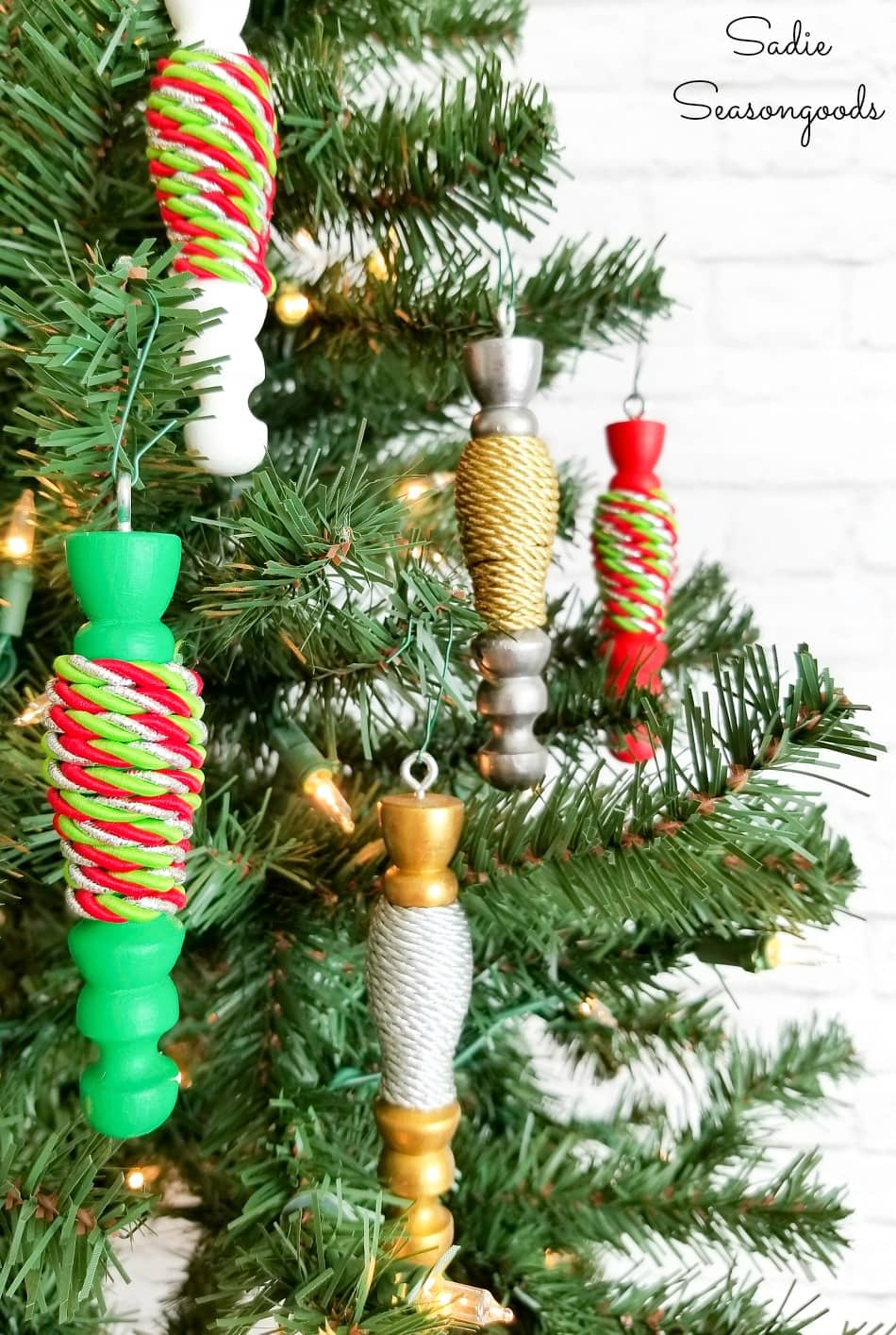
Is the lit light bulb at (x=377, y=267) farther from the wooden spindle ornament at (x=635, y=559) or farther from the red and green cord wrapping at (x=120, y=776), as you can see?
the red and green cord wrapping at (x=120, y=776)

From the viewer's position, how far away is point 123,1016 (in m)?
0.27

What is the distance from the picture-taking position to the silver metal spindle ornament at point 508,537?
1.18 ft

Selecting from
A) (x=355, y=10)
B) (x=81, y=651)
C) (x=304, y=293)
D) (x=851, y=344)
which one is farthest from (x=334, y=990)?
(x=851, y=344)

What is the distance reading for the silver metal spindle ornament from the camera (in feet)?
1.18

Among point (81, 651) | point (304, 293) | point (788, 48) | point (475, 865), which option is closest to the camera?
point (81, 651)

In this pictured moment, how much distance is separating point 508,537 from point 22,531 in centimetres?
18

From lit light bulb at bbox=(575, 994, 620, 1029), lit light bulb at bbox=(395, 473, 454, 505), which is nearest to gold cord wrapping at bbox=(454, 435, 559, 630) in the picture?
lit light bulb at bbox=(395, 473, 454, 505)

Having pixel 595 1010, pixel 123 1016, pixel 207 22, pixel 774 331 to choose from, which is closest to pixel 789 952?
pixel 595 1010

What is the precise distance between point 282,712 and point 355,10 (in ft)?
1.03

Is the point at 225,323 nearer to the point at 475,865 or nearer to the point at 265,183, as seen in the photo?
the point at 265,183

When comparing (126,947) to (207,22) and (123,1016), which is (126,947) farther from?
(207,22)

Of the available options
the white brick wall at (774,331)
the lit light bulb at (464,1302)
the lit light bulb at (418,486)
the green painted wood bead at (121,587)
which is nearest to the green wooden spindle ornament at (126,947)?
the green painted wood bead at (121,587)

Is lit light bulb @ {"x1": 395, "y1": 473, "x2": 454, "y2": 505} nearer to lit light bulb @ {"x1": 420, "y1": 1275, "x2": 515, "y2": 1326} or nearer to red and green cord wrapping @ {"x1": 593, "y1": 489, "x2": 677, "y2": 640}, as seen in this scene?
red and green cord wrapping @ {"x1": 593, "y1": 489, "x2": 677, "y2": 640}

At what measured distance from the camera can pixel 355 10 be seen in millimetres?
443
